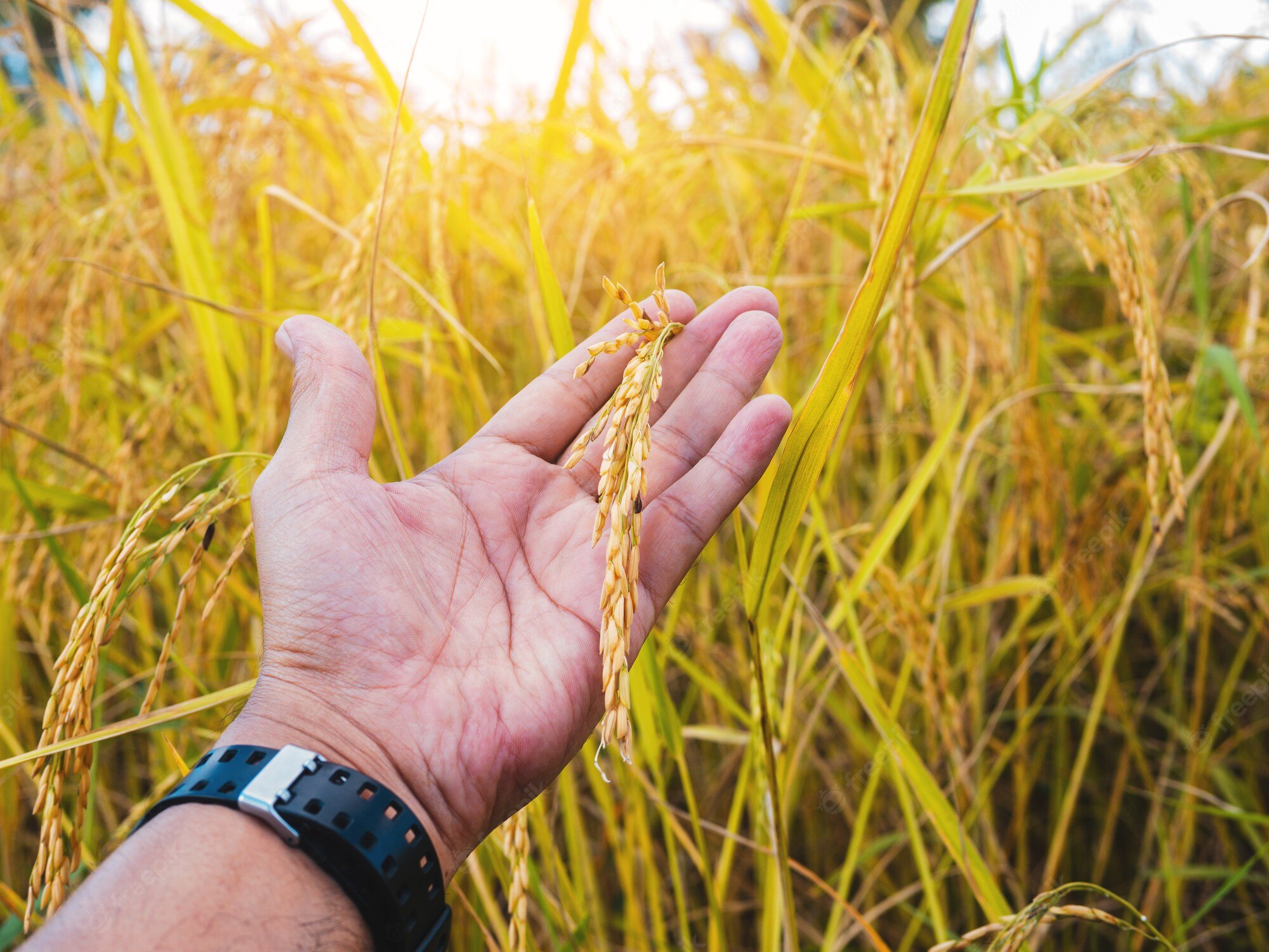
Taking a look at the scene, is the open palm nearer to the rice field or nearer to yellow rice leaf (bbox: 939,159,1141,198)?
the rice field

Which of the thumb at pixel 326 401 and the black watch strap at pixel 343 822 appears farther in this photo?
the thumb at pixel 326 401

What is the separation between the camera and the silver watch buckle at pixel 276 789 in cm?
78

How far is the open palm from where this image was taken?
94cm

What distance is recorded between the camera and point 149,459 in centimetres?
137

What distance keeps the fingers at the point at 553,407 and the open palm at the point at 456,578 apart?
1.6 inches

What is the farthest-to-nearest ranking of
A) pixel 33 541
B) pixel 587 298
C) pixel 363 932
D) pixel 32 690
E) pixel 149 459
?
pixel 587 298 → pixel 32 690 → pixel 33 541 → pixel 149 459 → pixel 363 932

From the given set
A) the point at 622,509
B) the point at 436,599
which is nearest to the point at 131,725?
the point at 436,599

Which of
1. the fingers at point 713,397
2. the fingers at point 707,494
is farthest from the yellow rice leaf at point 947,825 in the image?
the fingers at point 713,397

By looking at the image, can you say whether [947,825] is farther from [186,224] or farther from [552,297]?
[186,224]

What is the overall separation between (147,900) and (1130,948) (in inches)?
63.6

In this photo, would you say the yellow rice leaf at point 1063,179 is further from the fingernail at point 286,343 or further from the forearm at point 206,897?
the forearm at point 206,897

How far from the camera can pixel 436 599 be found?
3.43 ft

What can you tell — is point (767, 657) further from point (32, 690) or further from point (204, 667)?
point (32, 690)

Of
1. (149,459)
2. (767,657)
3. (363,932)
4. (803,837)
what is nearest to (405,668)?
(363,932)
